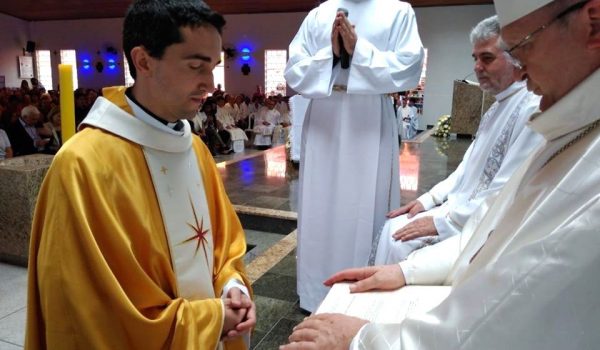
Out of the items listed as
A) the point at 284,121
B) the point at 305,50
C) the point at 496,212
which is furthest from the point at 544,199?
the point at 284,121

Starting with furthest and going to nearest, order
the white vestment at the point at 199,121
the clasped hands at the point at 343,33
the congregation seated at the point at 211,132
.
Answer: the congregation seated at the point at 211,132, the white vestment at the point at 199,121, the clasped hands at the point at 343,33

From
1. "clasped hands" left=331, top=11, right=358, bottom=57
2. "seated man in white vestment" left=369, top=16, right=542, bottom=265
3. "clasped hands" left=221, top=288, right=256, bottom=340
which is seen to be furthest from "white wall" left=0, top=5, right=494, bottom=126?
"clasped hands" left=221, top=288, right=256, bottom=340

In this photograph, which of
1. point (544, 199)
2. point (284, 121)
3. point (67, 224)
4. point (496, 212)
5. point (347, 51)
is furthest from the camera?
point (284, 121)

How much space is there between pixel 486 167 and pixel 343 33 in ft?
3.25

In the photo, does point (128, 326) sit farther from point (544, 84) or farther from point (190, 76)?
point (544, 84)

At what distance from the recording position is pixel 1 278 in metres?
3.60

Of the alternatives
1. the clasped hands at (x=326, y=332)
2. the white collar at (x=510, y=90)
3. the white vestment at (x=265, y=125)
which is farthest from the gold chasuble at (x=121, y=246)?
the white vestment at (x=265, y=125)

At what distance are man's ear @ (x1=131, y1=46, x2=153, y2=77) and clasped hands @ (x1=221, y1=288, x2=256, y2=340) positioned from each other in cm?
71

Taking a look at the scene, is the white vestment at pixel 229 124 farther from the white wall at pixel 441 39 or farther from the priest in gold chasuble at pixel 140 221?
the priest in gold chasuble at pixel 140 221

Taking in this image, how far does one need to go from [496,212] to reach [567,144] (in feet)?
1.25

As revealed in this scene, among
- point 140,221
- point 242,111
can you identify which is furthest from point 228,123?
point 140,221

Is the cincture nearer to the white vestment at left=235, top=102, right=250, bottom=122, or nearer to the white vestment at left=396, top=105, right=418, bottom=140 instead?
the white vestment at left=235, top=102, right=250, bottom=122

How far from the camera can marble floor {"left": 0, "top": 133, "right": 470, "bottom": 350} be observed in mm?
2805

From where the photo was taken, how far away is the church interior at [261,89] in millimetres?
3334
